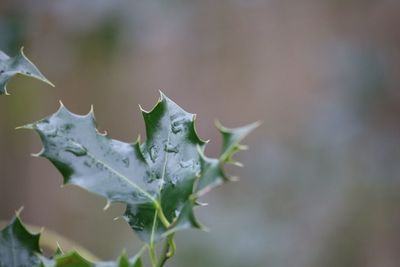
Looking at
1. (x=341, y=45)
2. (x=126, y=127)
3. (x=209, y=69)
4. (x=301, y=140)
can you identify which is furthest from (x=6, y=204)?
(x=341, y=45)

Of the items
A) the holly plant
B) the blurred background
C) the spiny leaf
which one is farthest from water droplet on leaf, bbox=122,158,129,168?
the blurred background

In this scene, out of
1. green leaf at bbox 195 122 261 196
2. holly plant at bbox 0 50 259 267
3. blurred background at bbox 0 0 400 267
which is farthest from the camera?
blurred background at bbox 0 0 400 267

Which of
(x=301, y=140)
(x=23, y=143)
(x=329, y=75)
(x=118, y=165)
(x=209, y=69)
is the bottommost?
(x=23, y=143)

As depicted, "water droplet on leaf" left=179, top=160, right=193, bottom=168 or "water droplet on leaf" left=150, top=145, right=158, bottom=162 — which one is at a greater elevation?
"water droplet on leaf" left=179, top=160, right=193, bottom=168

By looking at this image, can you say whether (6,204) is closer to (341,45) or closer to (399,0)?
(341,45)

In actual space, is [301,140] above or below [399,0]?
below

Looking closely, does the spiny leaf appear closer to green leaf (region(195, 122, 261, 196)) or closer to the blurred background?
green leaf (region(195, 122, 261, 196))

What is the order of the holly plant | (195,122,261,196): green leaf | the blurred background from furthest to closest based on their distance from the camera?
the blurred background < the holly plant < (195,122,261,196): green leaf

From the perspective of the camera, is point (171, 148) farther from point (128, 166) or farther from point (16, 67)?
point (16, 67)
